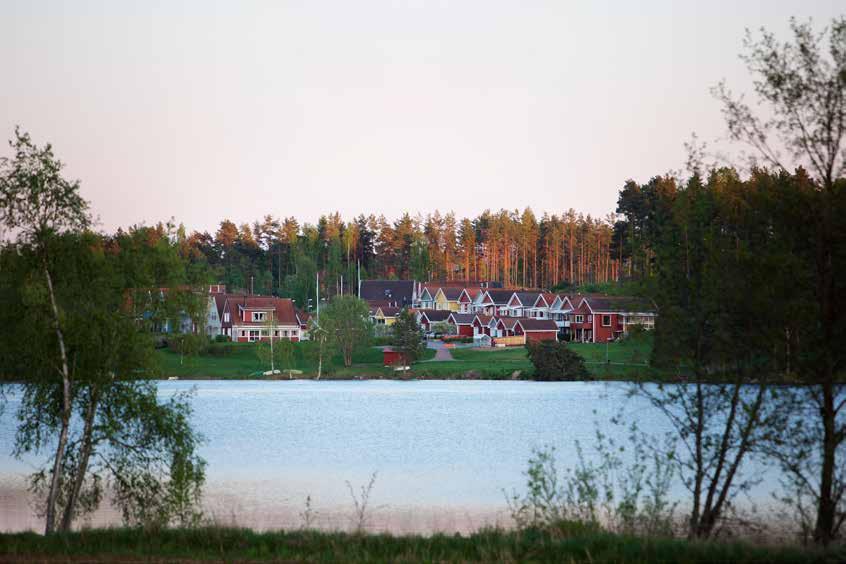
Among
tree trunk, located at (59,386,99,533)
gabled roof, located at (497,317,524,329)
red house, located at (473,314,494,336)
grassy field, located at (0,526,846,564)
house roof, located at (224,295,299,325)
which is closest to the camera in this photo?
grassy field, located at (0,526,846,564)

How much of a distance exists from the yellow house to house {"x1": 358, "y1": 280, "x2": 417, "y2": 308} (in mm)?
4259

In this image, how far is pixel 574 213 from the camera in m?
154

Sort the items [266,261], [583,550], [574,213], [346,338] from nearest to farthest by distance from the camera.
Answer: [583,550], [346,338], [266,261], [574,213]

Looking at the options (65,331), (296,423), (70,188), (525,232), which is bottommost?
(296,423)

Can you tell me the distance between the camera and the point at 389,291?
125062mm

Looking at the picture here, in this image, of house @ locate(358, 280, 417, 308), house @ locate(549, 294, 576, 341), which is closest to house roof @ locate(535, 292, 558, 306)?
house @ locate(549, 294, 576, 341)

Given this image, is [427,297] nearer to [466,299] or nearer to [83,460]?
[466,299]

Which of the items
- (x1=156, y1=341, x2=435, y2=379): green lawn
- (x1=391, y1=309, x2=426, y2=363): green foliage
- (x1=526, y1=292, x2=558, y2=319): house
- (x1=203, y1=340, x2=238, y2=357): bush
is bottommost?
(x1=156, y1=341, x2=435, y2=379): green lawn

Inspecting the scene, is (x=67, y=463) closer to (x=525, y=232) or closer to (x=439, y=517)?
(x=439, y=517)

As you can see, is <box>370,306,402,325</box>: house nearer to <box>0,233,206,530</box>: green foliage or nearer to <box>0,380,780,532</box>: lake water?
<box>0,380,780,532</box>: lake water

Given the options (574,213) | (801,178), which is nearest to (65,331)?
(801,178)

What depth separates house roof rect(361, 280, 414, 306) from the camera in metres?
124

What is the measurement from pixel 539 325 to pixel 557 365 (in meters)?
25.3

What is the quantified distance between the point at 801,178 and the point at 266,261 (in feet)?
428
